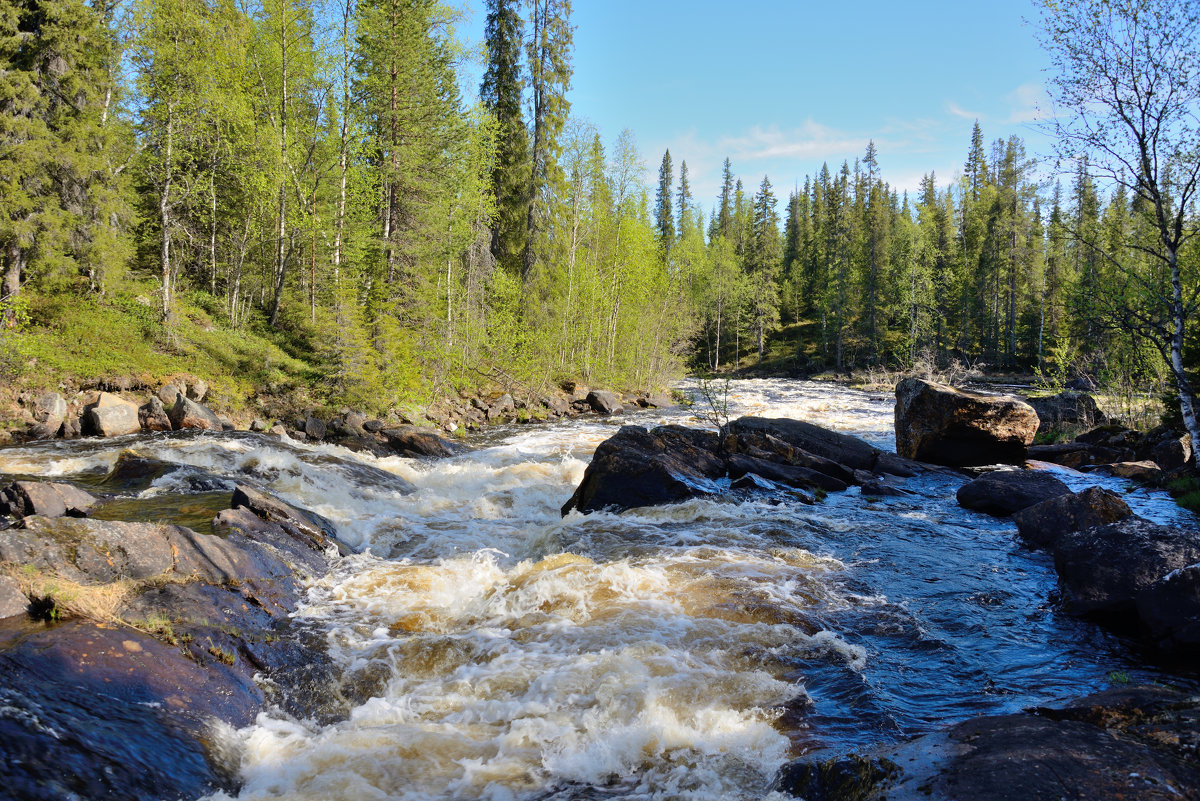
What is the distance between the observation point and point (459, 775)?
14.2ft

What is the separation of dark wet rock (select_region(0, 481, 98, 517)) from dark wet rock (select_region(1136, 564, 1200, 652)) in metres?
11.8

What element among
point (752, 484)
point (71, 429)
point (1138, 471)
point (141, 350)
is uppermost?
point (141, 350)

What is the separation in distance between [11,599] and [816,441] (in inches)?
593

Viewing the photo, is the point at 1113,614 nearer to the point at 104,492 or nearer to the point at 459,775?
the point at 459,775

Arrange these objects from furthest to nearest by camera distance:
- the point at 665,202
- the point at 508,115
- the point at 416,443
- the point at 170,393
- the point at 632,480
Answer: the point at 665,202 → the point at 508,115 → the point at 170,393 → the point at 416,443 → the point at 632,480

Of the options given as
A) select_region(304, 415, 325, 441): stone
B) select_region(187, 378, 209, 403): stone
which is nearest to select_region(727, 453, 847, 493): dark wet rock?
select_region(304, 415, 325, 441): stone

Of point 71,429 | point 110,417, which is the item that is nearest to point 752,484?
point 110,417

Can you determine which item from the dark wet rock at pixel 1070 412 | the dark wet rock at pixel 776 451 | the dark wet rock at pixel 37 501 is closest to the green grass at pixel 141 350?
the dark wet rock at pixel 37 501

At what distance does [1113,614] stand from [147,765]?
8857 mm

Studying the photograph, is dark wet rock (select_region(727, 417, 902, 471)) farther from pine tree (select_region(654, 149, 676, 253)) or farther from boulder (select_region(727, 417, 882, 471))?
pine tree (select_region(654, 149, 676, 253))

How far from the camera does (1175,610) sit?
576 cm

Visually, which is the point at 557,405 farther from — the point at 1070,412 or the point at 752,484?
the point at 1070,412

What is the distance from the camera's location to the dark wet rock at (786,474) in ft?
44.2

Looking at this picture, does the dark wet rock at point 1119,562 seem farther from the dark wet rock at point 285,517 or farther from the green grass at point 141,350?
the green grass at point 141,350
